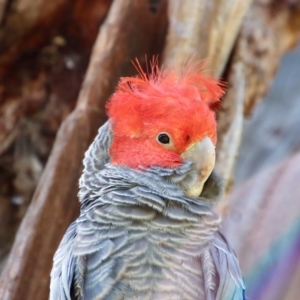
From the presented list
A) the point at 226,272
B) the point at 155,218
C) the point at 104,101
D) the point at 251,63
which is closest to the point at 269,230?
the point at 226,272

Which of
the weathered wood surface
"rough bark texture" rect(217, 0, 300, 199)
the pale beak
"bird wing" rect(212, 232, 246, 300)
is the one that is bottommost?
"bird wing" rect(212, 232, 246, 300)

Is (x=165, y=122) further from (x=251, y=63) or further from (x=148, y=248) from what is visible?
(x=251, y=63)

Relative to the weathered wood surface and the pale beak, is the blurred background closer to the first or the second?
the weathered wood surface

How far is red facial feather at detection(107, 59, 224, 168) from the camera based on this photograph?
1042mm

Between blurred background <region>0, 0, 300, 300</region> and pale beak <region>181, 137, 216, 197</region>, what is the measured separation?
23cm

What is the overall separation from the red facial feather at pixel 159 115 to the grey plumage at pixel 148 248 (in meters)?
0.04

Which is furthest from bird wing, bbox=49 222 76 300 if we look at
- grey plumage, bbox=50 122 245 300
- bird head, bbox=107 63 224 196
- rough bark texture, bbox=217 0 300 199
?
rough bark texture, bbox=217 0 300 199

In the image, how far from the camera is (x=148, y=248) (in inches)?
39.8

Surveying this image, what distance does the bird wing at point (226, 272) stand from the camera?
1.02m

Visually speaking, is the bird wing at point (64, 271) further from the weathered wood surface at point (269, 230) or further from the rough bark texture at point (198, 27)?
the rough bark texture at point (198, 27)

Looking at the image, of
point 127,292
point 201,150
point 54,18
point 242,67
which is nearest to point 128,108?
point 201,150

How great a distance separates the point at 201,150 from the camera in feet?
3.39

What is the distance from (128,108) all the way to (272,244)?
0.48m

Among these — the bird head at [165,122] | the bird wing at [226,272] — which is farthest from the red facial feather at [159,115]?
the bird wing at [226,272]
